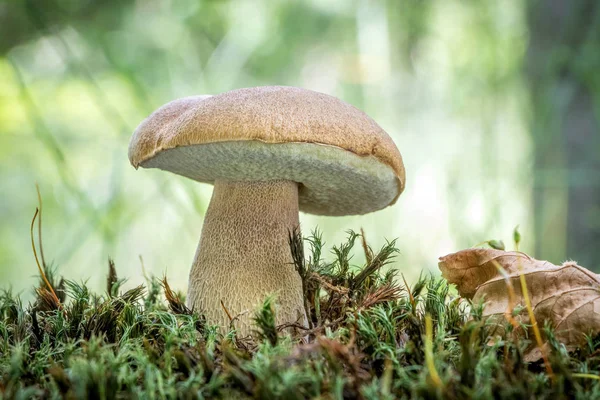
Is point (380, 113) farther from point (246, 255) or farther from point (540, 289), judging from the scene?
point (540, 289)

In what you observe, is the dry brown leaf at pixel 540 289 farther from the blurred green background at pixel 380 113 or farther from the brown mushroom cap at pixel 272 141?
the blurred green background at pixel 380 113

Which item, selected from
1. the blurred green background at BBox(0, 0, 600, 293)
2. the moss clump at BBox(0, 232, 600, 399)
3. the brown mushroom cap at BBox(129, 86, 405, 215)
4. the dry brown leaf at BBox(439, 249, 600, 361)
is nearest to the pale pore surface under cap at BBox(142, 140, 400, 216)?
the brown mushroom cap at BBox(129, 86, 405, 215)

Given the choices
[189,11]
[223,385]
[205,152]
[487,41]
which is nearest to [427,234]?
[487,41]

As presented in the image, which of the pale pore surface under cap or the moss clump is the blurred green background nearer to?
the pale pore surface under cap

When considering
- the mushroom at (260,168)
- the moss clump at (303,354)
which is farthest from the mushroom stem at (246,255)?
the moss clump at (303,354)

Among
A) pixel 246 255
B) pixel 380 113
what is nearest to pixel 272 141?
pixel 246 255

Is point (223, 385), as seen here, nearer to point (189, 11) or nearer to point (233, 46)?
point (233, 46)
